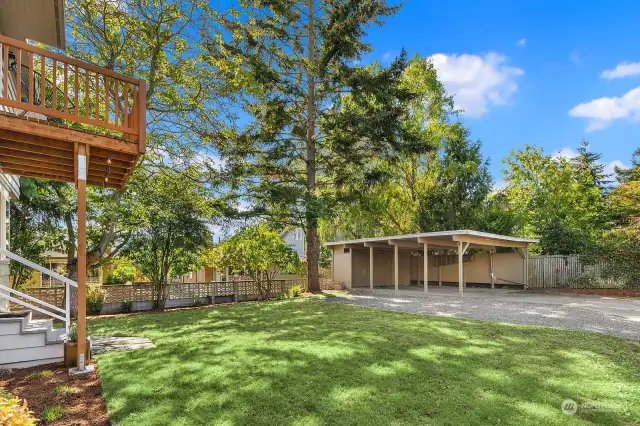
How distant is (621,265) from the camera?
48.9 ft

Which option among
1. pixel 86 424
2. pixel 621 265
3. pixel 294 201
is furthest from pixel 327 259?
pixel 86 424

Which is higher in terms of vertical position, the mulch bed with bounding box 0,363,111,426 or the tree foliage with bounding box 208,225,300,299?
the tree foliage with bounding box 208,225,300,299

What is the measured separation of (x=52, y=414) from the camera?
3471mm

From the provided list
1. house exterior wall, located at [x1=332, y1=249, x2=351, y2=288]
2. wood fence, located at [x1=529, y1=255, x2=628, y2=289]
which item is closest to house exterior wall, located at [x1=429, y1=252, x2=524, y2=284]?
wood fence, located at [x1=529, y1=255, x2=628, y2=289]

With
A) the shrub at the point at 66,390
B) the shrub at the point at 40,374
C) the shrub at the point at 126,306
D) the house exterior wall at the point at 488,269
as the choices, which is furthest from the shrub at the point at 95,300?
the house exterior wall at the point at 488,269

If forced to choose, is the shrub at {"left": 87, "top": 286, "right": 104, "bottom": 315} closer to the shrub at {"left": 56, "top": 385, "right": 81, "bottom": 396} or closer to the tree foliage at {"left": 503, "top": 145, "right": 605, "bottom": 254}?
the shrub at {"left": 56, "top": 385, "right": 81, "bottom": 396}

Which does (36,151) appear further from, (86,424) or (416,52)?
(416,52)

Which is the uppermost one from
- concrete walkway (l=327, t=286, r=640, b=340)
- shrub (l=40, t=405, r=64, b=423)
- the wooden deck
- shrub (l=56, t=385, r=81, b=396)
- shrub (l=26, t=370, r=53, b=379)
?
the wooden deck

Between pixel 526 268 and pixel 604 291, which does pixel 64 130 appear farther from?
pixel 604 291

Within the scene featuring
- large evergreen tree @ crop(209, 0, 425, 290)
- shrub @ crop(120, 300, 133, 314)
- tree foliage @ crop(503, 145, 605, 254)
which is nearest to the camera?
shrub @ crop(120, 300, 133, 314)

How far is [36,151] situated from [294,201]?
9.42 metres

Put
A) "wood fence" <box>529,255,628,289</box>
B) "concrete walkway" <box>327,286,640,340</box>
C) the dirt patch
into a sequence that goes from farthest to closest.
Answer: "wood fence" <box>529,255,628,289</box> < the dirt patch < "concrete walkway" <box>327,286,640,340</box>

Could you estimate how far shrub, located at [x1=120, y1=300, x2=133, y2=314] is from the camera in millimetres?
12344

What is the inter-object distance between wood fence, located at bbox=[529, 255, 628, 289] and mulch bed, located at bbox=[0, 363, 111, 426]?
17996 millimetres
